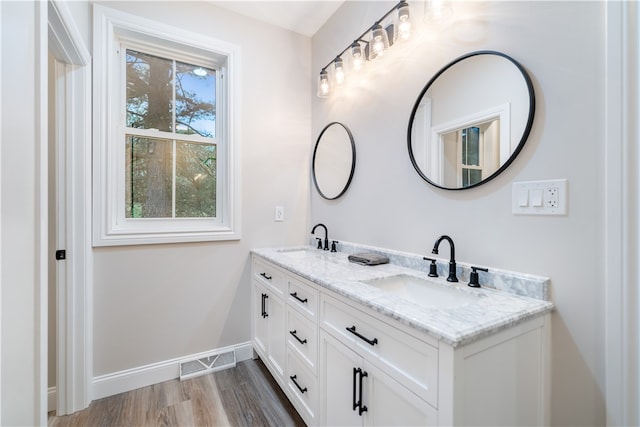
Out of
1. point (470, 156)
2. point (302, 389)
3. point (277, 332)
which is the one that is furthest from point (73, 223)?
point (470, 156)

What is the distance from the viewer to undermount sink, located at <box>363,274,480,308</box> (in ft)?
3.86

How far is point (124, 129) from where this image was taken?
6.20ft

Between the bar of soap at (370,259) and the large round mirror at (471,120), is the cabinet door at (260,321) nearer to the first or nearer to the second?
the bar of soap at (370,259)

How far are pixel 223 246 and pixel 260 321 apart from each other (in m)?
0.62

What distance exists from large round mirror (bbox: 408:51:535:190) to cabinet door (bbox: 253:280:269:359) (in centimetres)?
137

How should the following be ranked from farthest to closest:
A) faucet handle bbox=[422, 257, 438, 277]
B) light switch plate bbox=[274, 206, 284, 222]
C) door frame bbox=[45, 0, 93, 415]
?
light switch plate bbox=[274, 206, 284, 222] → door frame bbox=[45, 0, 93, 415] → faucet handle bbox=[422, 257, 438, 277]

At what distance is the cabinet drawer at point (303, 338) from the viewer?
1368mm

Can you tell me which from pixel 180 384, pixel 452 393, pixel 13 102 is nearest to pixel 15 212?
pixel 13 102

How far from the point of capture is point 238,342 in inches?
85.4

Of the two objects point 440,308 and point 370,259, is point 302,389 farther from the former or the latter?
point 440,308

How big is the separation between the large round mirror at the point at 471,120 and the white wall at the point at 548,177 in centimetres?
4

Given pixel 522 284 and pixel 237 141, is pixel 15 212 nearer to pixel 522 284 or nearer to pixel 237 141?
pixel 237 141

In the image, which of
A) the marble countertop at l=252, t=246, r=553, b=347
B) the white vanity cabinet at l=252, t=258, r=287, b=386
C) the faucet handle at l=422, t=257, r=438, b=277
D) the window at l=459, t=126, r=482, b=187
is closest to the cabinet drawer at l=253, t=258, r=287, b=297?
the white vanity cabinet at l=252, t=258, r=287, b=386

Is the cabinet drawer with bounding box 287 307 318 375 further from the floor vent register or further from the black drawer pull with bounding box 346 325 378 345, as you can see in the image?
the floor vent register
